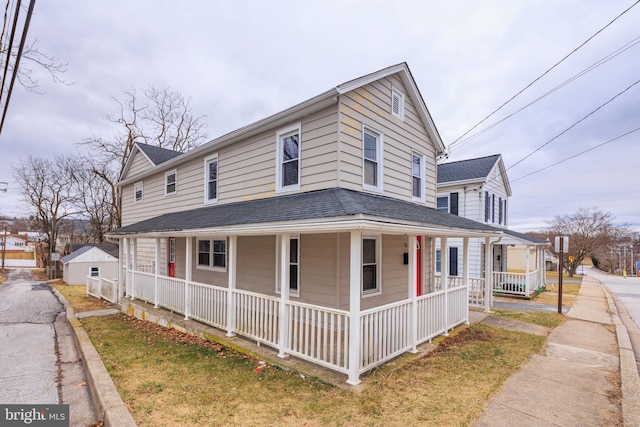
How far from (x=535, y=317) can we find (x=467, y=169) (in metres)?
9.11

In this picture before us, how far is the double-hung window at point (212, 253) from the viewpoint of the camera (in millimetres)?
9750

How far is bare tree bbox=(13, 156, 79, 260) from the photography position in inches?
1202

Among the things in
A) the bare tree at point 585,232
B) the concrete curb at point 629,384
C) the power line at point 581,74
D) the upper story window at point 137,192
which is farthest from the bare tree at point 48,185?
the bare tree at point 585,232

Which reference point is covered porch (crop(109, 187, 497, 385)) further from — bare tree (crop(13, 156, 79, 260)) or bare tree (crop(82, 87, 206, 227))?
bare tree (crop(13, 156, 79, 260))

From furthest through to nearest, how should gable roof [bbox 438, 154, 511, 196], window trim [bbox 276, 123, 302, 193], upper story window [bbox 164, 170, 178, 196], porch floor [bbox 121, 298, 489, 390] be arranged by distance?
1. gable roof [bbox 438, 154, 511, 196]
2. upper story window [bbox 164, 170, 178, 196]
3. window trim [bbox 276, 123, 302, 193]
4. porch floor [bbox 121, 298, 489, 390]

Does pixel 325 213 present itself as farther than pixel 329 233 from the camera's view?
No

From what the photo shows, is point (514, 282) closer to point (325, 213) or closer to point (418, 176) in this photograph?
point (418, 176)

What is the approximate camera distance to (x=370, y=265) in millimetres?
7508

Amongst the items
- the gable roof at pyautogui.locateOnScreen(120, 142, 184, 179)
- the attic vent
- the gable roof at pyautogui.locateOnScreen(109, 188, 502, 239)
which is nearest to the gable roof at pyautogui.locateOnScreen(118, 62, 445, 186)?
the attic vent

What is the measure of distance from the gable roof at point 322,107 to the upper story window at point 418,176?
40.4 inches

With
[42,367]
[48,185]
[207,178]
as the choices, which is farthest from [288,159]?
[48,185]

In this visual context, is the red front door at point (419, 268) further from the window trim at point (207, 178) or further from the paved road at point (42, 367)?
the paved road at point (42, 367)

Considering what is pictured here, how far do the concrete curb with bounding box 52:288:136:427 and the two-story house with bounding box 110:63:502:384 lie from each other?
2296 mm

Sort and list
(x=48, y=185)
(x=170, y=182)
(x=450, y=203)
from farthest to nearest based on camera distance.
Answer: (x=48, y=185) < (x=450, y=203) < (x=170, y=182)
